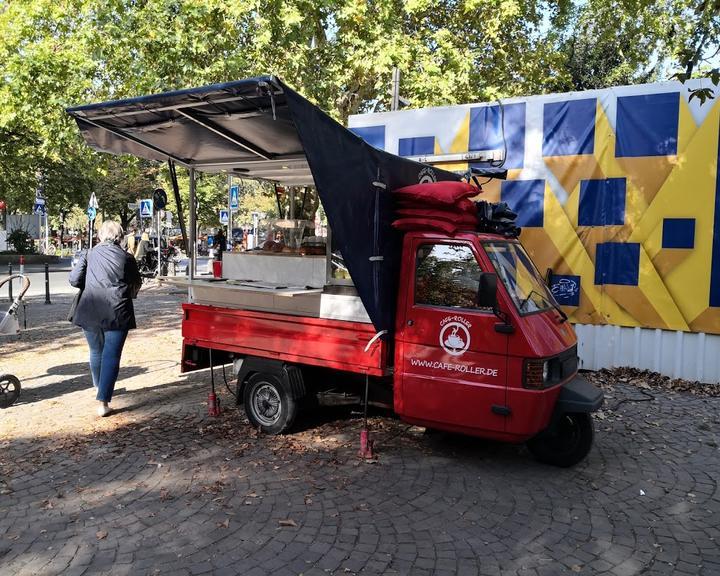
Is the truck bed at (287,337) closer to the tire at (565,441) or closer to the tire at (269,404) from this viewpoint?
the tire at (269,404)

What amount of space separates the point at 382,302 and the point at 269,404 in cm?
168

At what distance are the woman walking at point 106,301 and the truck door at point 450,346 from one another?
117 inches

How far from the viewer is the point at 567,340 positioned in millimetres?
4781

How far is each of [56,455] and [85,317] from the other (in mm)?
1506

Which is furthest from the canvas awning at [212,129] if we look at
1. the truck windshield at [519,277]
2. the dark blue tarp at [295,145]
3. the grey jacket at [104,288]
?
the truck windshield at [519,277]

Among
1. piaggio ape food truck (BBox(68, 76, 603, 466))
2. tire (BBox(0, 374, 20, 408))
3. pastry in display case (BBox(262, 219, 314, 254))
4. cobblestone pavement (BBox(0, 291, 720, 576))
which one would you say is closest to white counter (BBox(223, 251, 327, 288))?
piaggio ape food truck (BBox(68, 76, 603, 466))

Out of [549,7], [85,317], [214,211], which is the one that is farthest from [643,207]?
[214,211]

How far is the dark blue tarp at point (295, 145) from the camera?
4293mm

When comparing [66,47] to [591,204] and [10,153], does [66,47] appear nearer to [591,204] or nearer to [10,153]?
[10,153]

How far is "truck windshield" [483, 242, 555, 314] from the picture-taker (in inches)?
179

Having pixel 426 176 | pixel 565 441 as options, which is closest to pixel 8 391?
pixel 426 176

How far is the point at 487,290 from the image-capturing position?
4.21 meters

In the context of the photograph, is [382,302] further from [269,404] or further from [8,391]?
[8,391]

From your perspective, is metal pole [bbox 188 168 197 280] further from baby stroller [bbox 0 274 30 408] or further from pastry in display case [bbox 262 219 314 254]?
baby stroller [bbox 0 274 30 408]
